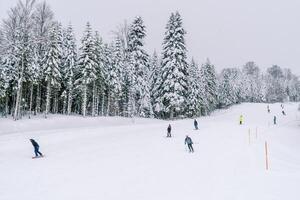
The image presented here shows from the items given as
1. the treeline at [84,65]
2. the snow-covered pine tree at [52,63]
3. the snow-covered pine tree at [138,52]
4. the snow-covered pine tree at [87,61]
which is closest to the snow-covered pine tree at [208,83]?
the treeline at [84,65]

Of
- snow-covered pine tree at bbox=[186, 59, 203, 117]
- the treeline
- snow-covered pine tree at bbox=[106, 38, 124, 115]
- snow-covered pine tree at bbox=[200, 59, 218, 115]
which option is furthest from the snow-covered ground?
snow-covered pine tree at bbox=[200, 59, 218, 115]

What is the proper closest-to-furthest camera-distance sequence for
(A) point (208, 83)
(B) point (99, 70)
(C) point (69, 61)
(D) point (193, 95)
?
(B) point (99, 70)
(C) point (69, 61)
(D) point (193, 95)
(A) point (208, 83)

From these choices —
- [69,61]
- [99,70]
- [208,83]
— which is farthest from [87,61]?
[208,83]

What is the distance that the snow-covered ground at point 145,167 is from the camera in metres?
12.3

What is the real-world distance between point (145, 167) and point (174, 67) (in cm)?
3102

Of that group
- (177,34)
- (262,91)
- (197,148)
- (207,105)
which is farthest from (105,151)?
Result: (262,91)

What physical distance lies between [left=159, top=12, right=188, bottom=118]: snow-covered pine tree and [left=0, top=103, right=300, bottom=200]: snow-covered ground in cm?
1647

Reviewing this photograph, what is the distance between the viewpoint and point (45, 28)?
4078cm

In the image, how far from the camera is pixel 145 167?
16.8m

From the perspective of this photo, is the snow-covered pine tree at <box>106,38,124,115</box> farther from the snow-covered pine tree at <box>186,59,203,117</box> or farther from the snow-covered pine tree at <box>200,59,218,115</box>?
the snow-covered pine tree at <box>200,59,218,115</box>

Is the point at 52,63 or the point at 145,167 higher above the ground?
the point at 52,63

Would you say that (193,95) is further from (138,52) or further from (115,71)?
(138,52)

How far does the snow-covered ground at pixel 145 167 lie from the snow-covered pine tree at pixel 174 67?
16.5 m

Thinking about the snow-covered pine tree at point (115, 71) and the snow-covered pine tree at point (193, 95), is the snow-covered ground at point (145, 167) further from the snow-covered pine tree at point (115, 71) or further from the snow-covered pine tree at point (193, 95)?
the snow-covered pine tree at point (193, 95)
